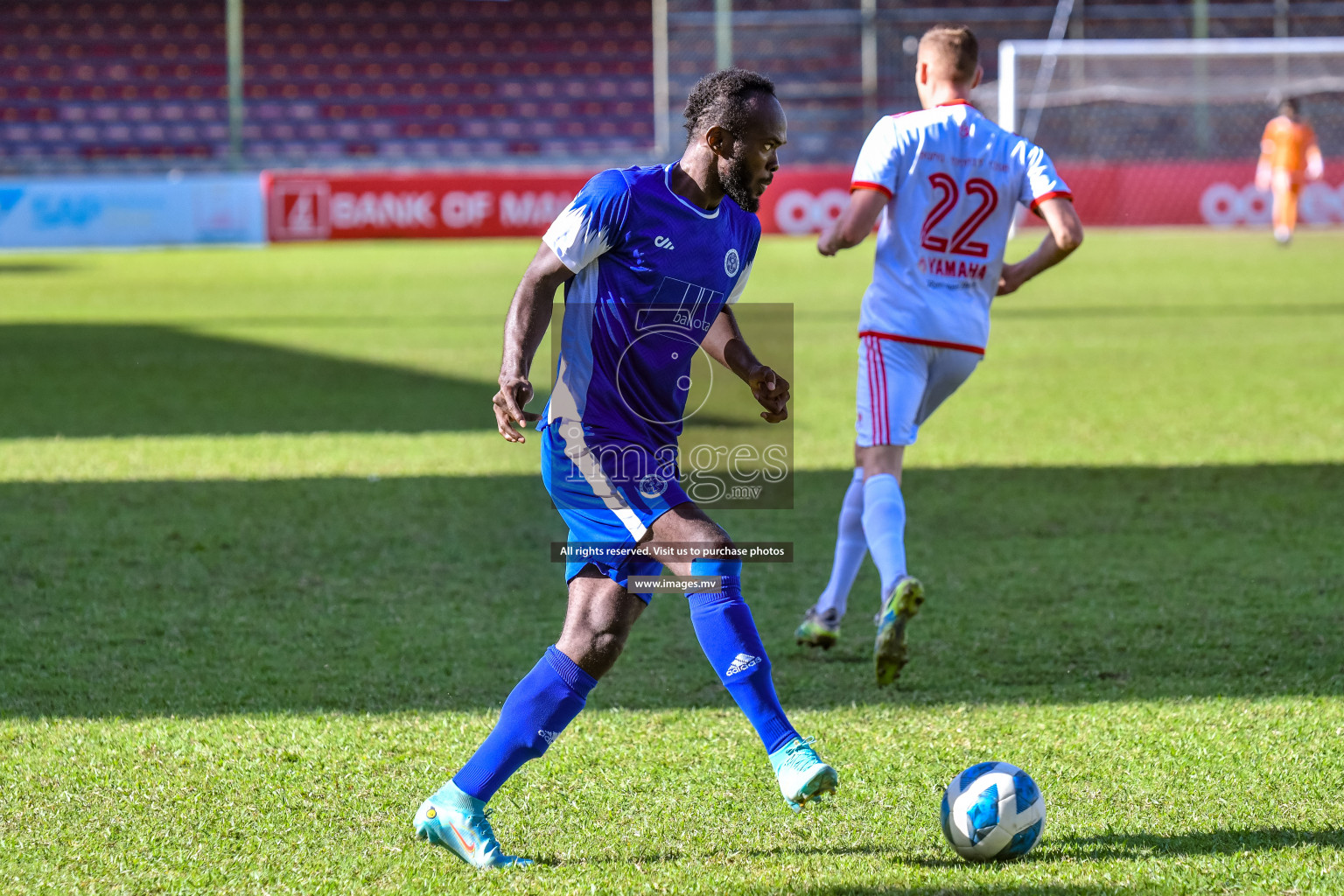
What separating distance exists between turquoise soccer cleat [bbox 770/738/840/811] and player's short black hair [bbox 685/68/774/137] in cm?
126

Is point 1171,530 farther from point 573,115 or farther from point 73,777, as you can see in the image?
point 573,115

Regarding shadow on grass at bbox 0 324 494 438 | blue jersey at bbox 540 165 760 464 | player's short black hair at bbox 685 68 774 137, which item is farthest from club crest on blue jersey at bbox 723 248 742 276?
shadow on grass at bbox 0 324 494 438

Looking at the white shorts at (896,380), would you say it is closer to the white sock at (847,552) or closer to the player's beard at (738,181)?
the white sock at (847,552)

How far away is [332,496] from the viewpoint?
278 inches

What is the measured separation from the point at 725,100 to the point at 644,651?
210cm

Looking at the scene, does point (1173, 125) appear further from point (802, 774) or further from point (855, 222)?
point (802, 774)

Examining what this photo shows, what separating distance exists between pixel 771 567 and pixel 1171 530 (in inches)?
70.7

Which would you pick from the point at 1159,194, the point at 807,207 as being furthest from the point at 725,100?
the point at 1159,194

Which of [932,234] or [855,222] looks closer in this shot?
[855,222]

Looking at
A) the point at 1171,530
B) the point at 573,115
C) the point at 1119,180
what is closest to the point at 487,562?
the point at 1171,530

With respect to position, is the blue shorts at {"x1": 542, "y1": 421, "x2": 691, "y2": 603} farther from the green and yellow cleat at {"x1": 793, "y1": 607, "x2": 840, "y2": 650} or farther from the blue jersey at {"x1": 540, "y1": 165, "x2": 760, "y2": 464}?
the green and yellow cleat at {"x1": 793, "y1": 607, "x2": 840, "y2": 650}

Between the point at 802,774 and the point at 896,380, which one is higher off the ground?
the point at 896,380

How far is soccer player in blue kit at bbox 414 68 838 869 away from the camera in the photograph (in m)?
3.00

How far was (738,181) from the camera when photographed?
3.10m
